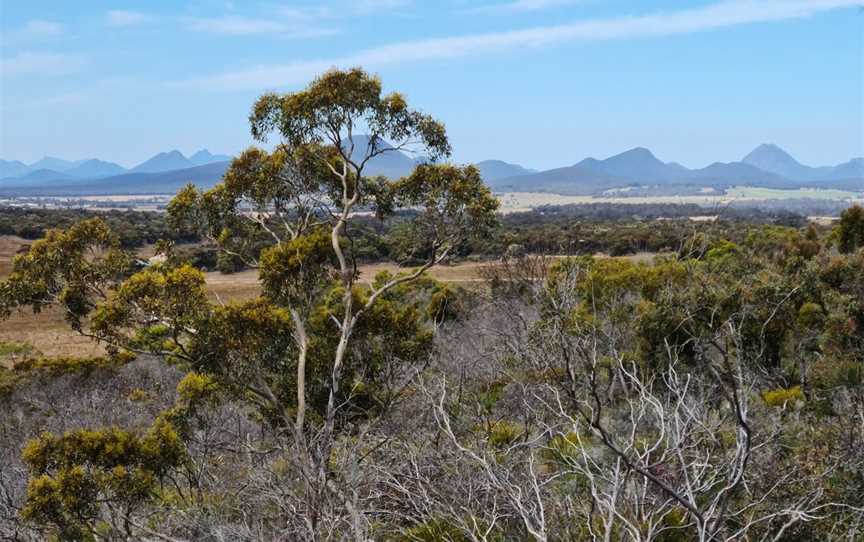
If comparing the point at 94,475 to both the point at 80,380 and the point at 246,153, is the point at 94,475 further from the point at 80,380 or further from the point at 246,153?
the point at 80,380

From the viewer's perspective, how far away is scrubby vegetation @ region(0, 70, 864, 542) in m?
5.85

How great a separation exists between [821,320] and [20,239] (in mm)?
63241

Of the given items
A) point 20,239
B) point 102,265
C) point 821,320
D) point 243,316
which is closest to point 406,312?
point 243,316

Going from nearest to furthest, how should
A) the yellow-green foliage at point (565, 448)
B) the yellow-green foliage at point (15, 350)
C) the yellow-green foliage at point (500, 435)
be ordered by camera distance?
the yellow-green foliage at point (565, 448) → the yellow-green foliage at point (500, 435) → the yellow-green foliage at point (15, 350)

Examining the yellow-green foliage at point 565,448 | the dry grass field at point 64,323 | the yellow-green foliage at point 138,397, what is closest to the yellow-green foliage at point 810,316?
the yellow-green foliage at point 565,448

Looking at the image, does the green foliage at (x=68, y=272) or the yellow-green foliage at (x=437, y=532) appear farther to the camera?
the green foliage at (x=68, y=272)

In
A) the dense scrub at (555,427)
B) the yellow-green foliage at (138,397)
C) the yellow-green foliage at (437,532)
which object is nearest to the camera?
the dense scrub at (555,427)

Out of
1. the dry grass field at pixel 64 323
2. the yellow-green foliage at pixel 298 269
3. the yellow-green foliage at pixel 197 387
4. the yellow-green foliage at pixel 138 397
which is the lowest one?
the dry grass field at pixel 64 323

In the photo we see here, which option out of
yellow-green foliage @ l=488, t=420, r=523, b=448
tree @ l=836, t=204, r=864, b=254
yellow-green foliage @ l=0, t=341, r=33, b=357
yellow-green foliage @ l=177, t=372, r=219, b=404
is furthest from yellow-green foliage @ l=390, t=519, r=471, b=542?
yellow-green foliage @ l=0, t=341, r=33, b=357

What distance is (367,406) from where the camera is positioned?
10.0 meters

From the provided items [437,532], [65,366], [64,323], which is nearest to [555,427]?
[437,532]

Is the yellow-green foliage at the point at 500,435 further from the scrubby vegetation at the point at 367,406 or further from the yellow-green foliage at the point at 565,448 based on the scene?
the yellow-green foliage at the point at 565,448

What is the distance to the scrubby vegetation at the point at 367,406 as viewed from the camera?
5.85 metres

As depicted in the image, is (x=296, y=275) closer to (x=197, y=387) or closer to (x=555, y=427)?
(x=197, y=387)
